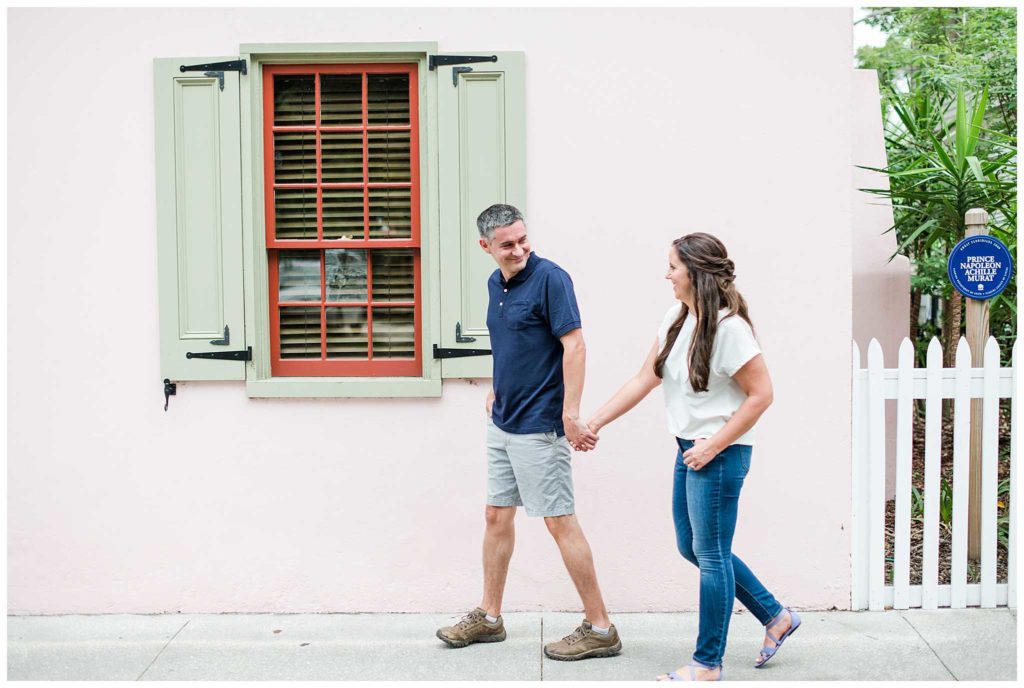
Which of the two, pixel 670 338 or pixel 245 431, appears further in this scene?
pixel 245 431

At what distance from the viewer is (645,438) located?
475cm

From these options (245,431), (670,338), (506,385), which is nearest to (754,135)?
(670,338)

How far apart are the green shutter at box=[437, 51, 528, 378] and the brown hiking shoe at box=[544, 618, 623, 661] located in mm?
1273

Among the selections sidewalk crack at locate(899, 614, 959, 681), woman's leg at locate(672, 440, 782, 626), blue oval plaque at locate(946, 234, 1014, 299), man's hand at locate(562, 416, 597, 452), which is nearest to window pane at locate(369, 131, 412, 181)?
man's hand at locate(562, 416, 597, 452)

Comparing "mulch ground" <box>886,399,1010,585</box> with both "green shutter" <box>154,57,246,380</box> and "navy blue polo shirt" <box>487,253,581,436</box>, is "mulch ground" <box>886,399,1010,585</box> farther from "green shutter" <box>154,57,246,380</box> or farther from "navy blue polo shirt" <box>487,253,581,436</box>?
"green shutter" <box>154,57,246,380</box>

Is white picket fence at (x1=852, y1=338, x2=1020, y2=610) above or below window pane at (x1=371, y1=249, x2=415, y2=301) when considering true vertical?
below

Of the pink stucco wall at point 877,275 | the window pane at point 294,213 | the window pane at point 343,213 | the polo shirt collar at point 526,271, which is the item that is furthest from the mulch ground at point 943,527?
the window pane at point 294,213

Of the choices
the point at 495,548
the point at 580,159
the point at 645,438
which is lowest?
the point at 495,548

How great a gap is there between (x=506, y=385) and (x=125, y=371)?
201 cm

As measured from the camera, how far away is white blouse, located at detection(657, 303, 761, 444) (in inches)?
139

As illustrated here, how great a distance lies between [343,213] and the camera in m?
4.88

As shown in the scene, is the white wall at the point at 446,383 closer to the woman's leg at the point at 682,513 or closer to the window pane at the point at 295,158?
the window pane at the point at 295,158

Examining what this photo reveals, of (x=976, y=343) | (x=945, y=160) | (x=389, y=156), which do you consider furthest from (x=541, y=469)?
(x=945, y=160)

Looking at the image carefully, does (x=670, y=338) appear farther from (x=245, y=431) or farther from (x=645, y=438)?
(x=245, y=431)
